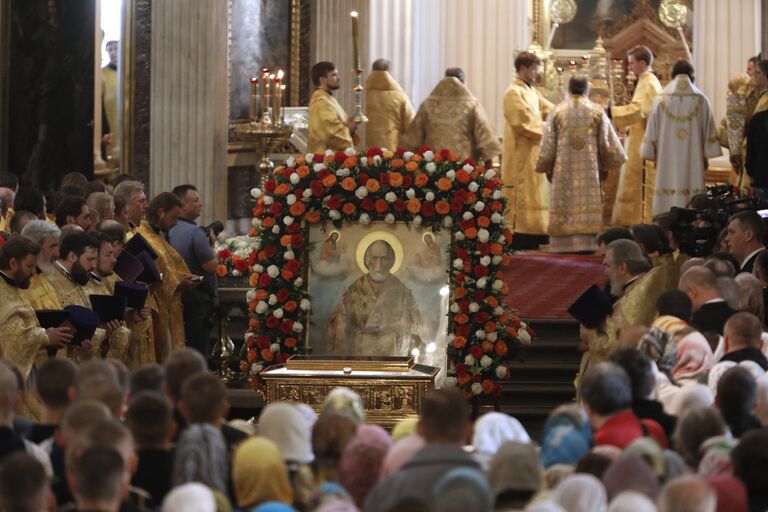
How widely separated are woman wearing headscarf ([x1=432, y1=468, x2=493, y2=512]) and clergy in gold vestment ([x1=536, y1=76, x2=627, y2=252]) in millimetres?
11896

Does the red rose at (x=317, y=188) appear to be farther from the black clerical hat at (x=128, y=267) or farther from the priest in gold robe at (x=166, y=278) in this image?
the black clerical hat at (x=128, y=267)

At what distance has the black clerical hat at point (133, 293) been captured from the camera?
449 inches

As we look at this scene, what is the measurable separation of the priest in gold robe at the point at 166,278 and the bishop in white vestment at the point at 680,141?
245 inches

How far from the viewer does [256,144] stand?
1853cm

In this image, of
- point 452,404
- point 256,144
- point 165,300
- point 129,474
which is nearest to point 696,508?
point 452,404

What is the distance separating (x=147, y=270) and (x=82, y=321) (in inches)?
73.8

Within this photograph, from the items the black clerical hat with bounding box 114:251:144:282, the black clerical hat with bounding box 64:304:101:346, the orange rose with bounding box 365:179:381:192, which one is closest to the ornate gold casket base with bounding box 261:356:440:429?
the black clerical hat with bounding box 114:251:144:282

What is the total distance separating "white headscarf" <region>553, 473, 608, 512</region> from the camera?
6094 millimetres

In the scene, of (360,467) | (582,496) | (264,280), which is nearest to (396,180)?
(264,280)

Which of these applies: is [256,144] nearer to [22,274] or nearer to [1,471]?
[22,274]

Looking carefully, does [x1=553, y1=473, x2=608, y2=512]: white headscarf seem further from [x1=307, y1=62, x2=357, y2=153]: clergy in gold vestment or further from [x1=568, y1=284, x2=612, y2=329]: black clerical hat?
[x1=307, y1=62, x2=357, y2=153]: clergy in gold vestment

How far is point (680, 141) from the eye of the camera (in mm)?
18016

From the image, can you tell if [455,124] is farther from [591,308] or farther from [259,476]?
[259,476]

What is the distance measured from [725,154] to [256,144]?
7189mm
